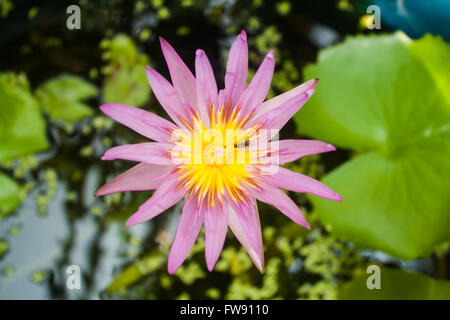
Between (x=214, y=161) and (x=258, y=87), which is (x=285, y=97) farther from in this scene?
(x=214, y=161)

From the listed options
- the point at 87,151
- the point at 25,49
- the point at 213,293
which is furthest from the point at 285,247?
the point at 25,49

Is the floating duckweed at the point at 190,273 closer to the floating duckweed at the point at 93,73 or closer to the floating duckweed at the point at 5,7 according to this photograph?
the floating duckweed at the point at 93,73

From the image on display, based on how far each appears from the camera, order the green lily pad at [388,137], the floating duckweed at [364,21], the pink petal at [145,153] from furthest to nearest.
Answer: the floating duckweed at [364,21] < the green lily pad at [388,137] < the pink petal at [145,153]

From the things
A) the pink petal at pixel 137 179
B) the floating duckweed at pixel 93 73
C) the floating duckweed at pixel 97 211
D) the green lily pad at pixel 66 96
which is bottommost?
the floating duckweed at pixel 97 211

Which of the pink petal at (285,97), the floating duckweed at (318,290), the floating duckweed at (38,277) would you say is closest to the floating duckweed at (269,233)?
the floating duckweed at (318,290)

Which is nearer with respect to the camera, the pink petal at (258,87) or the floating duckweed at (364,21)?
the pink petal at (258,87)
